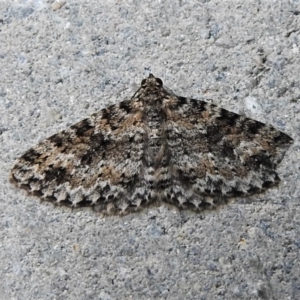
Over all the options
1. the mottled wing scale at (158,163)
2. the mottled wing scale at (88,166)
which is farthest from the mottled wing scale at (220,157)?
the mottled wing scale at (88,166)

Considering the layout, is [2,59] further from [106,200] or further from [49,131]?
[106,200]

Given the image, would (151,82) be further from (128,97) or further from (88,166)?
(88,166)

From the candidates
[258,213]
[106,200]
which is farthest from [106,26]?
[258,213]

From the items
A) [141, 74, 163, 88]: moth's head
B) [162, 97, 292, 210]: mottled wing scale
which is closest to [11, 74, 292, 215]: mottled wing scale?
[162, 97, 292, 210]: mottled wing scale

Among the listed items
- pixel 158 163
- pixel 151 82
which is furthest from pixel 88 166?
pixel 151 82

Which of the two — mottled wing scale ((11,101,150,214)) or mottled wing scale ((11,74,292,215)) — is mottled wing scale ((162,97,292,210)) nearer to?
mottled wing scale ((11,74,292,215))
